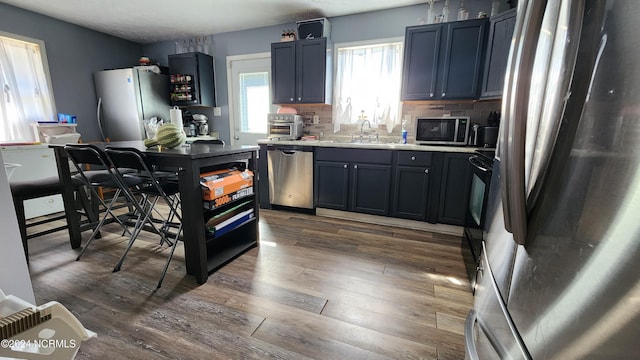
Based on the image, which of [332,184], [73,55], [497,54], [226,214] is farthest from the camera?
[73,55]

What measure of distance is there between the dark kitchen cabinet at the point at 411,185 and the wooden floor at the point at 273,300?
42 cm

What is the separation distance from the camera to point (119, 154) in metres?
1.71

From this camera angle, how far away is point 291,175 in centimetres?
330

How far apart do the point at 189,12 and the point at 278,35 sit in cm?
117

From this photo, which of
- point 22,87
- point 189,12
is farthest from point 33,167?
point 189,12

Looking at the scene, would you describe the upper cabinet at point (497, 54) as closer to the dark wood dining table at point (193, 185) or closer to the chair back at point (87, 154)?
the dark wood dining table at point (193, 185)

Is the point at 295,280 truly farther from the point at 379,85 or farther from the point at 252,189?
the point at 379,85

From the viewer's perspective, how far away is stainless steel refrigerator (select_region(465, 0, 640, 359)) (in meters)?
0.39

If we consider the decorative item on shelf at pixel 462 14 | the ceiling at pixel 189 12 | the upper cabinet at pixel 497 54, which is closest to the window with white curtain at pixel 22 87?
the ceiling at pixel 189 12

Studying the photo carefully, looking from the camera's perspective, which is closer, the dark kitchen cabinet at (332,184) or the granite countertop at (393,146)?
the granite countertop at (393,146)

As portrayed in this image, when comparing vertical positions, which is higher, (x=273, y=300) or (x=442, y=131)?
(x=442, y=131)

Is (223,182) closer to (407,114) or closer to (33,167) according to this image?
(407,114)

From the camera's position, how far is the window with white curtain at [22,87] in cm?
317

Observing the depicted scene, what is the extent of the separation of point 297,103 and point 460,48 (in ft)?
6.48
